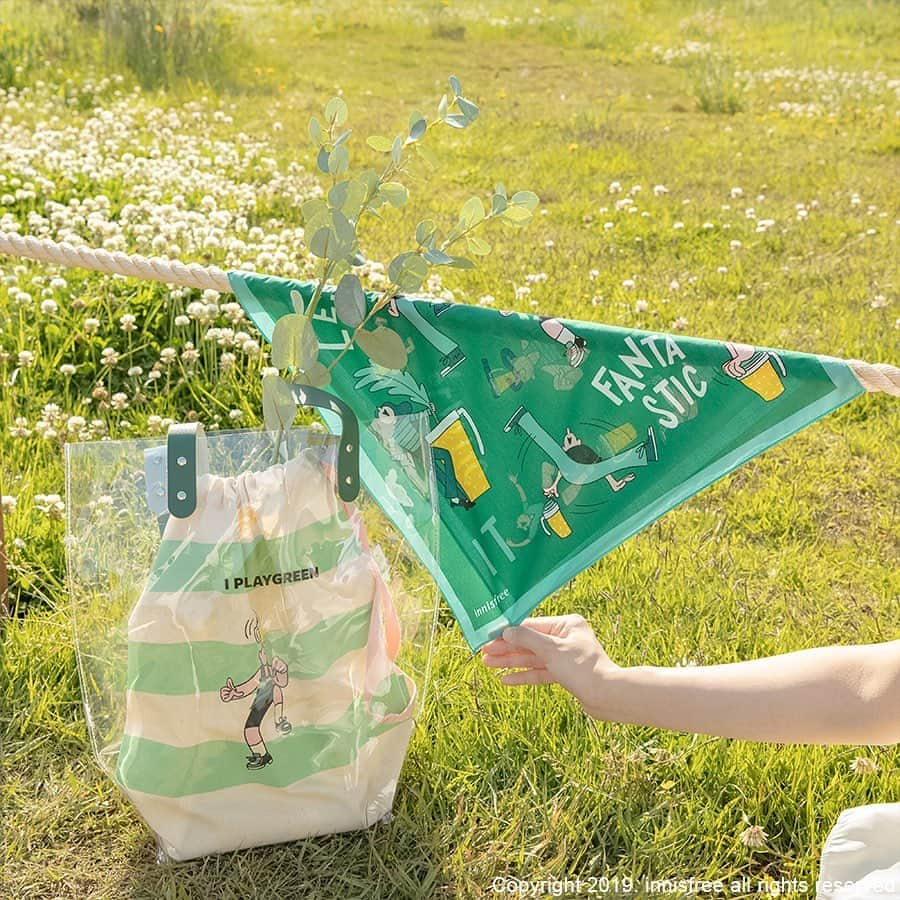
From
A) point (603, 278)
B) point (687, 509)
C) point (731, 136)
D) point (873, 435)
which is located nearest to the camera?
point (687, 509)

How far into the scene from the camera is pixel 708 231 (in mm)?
6543

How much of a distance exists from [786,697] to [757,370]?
0.56 meters

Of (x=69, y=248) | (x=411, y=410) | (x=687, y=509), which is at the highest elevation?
(x=69, y=248)

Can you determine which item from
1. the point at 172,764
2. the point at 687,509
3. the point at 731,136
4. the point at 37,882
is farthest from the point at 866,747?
the point at 731,136

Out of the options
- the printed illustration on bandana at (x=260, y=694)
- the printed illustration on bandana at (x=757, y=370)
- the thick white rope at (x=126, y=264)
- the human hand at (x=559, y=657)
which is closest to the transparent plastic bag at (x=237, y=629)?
the printed illustration on bandana at (x=260, y=694)

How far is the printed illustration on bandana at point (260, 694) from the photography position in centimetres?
207

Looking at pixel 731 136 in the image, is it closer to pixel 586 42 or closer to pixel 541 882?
pixel 586 42

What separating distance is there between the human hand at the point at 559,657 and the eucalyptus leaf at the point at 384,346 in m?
0.57

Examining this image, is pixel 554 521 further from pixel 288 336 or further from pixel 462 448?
pixel 288 336

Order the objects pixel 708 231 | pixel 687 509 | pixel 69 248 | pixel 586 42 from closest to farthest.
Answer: pixel 69 248
pixel 687 509
pixel 708 231
pixel 586 42

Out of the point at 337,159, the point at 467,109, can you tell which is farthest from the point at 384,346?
the point at 467,109

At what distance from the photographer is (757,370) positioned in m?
1.93

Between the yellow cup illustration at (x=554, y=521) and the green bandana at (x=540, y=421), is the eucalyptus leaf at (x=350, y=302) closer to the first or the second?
the green bandana at (x=540, y=421)

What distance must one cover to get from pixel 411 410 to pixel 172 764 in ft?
2.73
